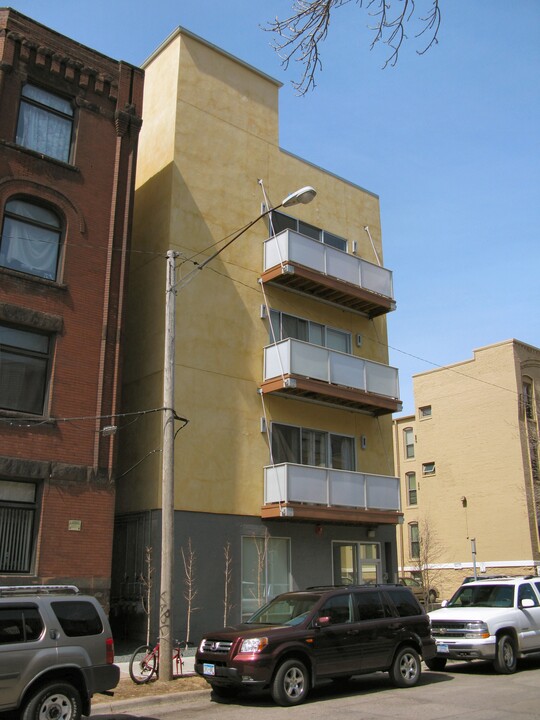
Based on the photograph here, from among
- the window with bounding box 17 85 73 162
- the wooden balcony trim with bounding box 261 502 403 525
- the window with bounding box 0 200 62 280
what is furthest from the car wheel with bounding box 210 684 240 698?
the window with bounding box 17 85 73 162

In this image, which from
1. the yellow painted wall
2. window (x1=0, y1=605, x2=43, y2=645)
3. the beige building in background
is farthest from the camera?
the beige building in background

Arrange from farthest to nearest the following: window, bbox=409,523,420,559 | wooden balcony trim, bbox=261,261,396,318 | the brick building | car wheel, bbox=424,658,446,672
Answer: window, bbox=409,523,420,559 → wooden balcony trim, bbox=261,261,396,318 → the brick building → car wheel, bbox=424,658,446,672

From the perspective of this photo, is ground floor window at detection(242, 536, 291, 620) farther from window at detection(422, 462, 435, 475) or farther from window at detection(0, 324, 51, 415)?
window at detection(422, 462, 435, 475)

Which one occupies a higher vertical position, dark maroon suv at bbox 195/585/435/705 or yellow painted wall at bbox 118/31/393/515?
yellow painted wall at bbox 118/31/393/515

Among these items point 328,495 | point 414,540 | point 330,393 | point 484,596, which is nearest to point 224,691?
point 484,596

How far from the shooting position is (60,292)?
17031 mm

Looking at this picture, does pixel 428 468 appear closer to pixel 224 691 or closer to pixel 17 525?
pixel 17 525

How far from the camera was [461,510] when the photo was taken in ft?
127

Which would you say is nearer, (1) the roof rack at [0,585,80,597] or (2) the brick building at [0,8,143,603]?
(1) the roof rack at [0,585,80,597]

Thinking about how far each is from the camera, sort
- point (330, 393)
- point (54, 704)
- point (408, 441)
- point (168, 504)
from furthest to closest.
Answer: point (408, 441)
point (330, 393)
point (168, 504)
point (54, 704)

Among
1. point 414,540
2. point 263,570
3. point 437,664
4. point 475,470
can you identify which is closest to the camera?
point 437,664

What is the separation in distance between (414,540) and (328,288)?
23.1 meters

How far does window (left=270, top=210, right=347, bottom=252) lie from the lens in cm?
2317

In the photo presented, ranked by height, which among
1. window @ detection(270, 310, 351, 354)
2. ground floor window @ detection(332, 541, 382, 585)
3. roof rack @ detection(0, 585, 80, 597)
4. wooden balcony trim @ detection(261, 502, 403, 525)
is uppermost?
window @ detection(270, 310, 351, 354)
